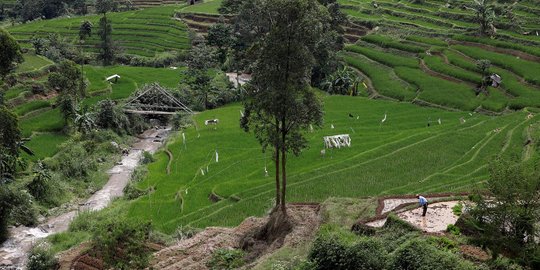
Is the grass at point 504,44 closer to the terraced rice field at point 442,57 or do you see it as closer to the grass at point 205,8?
the terraced rice field at point 442,57

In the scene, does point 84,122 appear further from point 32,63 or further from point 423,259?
point 423,259

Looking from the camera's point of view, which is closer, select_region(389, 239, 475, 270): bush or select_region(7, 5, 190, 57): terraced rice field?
select_region(389, 239, 475, 270): bush

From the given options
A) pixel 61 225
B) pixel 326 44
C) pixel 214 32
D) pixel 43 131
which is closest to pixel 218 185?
pixel 61 225

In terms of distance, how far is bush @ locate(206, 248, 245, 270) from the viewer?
23.8m

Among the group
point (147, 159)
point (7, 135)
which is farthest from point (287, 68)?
point (147, 159)

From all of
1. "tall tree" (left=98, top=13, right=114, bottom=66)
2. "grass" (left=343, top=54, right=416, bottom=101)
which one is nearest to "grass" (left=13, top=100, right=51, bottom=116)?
"tall tree" (left=98, top=13, right=114, bottom=66)

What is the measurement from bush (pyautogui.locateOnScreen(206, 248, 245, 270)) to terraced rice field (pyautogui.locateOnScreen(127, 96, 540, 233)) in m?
5.34

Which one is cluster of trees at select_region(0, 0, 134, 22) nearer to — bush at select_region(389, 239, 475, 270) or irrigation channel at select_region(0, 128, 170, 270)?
irrigation channel at select_region(0, 128, 170, 270)

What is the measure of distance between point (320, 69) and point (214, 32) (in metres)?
A: 18.0

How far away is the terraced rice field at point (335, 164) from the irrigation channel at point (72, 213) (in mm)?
2824

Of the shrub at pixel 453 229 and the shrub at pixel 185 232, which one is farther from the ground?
the shrub at pixel 453 229

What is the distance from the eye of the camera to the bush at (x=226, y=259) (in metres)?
23.8

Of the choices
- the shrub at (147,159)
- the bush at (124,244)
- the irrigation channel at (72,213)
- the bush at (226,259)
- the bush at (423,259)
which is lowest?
the irrigation channel at (72,213)

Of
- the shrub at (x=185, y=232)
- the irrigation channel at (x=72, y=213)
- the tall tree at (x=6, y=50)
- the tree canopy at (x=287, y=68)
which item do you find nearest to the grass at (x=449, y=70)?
the irrigation channel at (x=72, y=213)
